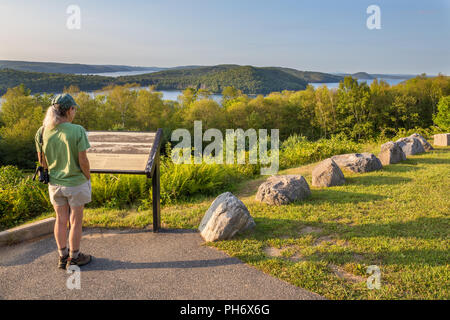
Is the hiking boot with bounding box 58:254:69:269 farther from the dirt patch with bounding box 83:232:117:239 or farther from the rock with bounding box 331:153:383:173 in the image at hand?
the rock with bounding box 331:153:383:173

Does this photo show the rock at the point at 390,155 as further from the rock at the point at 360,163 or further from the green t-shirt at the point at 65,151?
→ the green t-shirt at the point at 65,151

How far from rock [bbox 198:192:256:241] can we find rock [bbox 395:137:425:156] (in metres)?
7.32

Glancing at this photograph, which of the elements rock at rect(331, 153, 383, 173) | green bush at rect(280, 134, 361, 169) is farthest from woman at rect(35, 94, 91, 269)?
green bush at rect(280, 134, 361, 169)

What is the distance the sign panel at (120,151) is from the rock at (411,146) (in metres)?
8.11

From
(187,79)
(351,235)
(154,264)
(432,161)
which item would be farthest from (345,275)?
(187,79)

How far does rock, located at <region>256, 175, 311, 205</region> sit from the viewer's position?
5.67 metres

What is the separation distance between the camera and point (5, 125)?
31.4 metres

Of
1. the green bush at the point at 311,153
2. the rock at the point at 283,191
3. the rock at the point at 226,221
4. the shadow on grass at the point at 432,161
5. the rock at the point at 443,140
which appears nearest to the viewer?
the rock at the point at 226,221

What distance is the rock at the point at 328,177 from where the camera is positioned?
6613mm

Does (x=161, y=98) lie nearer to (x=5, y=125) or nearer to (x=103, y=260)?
(x=5, y=125)

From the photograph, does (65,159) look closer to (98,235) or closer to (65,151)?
(65,151)

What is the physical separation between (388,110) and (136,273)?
1127 inches

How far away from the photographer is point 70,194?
3.29 metres

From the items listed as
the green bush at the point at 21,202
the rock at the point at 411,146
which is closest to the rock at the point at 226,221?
the green bush at the point at 21,202
